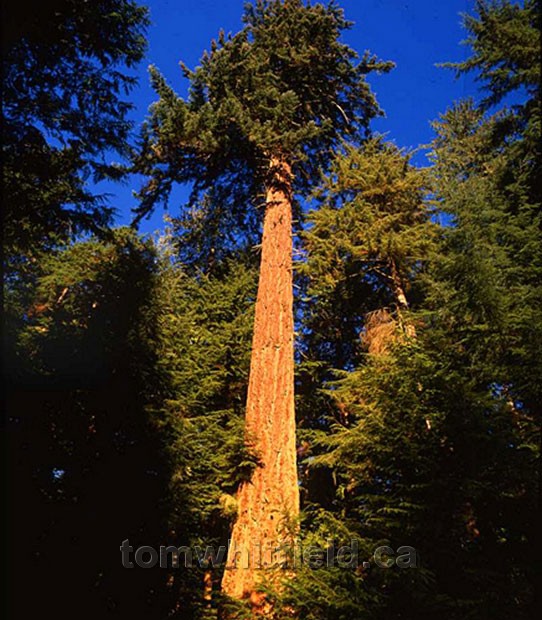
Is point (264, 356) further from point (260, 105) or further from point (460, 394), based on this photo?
point (260, 105)

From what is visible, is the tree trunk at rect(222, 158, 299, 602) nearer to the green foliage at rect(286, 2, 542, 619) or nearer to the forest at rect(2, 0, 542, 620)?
the forest at rect(2, 0, 542, 620)

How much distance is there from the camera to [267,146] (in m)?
9.86

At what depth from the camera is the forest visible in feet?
15.5

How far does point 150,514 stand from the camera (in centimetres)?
676

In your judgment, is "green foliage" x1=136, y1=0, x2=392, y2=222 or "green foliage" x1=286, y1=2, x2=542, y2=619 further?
"green foliage" x1=136, y1=0, x2=392, y2=222

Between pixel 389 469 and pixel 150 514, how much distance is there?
13.1ft

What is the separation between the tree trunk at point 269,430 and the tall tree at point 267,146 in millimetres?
18

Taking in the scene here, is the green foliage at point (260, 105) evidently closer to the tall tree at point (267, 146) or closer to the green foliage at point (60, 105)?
the tall tree at point (267, 146)

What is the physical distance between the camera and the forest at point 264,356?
4.72m

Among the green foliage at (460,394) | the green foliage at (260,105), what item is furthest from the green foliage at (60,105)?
the green foliage at (460,394)

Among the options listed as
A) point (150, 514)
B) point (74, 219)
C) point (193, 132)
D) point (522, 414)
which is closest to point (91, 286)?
point (193, 132)

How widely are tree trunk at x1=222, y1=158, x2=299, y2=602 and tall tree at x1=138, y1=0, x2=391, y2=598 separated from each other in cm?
2

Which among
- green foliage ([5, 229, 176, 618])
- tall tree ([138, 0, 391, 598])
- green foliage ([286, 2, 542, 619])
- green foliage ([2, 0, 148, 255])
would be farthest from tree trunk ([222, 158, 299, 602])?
green foliage ([2, 0, 148, 255])

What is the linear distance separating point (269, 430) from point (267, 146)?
648 cm
